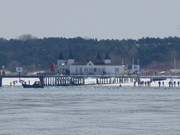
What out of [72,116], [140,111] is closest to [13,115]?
[72,116]

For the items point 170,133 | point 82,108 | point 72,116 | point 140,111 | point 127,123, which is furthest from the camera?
point 82,108

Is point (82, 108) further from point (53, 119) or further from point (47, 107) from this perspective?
point (53, 119)

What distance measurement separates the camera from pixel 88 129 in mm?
64250

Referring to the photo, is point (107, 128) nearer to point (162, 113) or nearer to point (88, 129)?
point (88, 129)

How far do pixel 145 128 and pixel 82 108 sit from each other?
2320cm

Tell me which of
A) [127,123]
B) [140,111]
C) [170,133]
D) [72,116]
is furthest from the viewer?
[140,111]

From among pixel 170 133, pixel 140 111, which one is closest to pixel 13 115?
pixel 140 111

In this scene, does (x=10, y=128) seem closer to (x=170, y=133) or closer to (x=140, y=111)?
(x=170, y=133)

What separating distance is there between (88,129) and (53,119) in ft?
28.5

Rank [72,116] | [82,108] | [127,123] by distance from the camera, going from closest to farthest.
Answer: [127,123], [72,116], [82,108]

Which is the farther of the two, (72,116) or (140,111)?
(140,111)

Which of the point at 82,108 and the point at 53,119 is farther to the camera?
the point at 82,108

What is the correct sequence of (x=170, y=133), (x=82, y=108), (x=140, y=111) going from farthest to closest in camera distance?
(x=82, y=108) → (x=140, y=111) → (x=170, y=133)

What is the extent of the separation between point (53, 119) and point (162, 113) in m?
11.1
